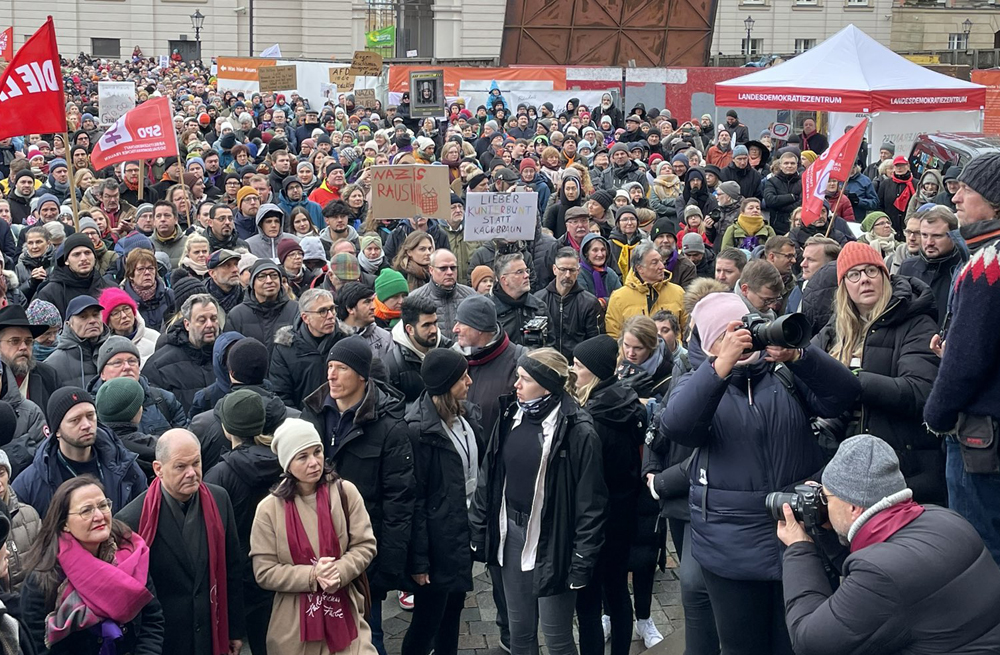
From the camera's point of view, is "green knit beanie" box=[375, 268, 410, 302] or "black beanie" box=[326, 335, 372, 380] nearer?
"black beanie" box=[326, 335, 372, 380]

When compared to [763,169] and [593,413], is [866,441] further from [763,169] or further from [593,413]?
[763,169]

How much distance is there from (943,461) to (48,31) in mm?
7628

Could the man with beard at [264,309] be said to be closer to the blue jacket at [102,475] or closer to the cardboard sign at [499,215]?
the blue jacket at [102,475]

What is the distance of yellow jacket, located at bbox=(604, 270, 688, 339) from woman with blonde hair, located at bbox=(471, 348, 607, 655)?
2.96 m

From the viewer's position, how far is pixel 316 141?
58.2 feet

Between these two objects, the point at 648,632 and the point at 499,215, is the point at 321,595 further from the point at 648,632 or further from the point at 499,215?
the point at 499,215

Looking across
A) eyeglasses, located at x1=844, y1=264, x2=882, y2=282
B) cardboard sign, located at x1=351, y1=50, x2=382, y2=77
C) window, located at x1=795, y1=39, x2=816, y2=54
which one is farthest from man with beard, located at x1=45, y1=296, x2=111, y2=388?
window, located at x1=795, y1=39, x2=816, y2=54

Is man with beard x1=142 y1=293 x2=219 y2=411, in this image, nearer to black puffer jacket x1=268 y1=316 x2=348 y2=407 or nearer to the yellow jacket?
A: black puffer jacket x1=268 y1=316 x2=348 y2=407

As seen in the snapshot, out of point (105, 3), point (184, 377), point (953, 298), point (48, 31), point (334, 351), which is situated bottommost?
point (184, 377)

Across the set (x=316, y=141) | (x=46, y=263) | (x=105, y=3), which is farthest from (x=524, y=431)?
(x=105, y=3)

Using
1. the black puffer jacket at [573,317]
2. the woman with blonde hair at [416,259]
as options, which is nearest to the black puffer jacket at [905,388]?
the black puffer jacket at [573,317]

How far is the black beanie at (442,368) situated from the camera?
5.15 metres

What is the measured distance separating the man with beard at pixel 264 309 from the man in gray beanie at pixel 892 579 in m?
4.35

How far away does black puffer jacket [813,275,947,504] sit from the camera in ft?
14.1
